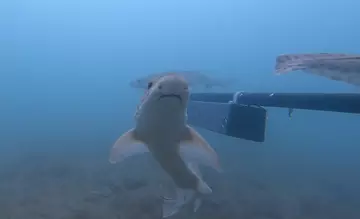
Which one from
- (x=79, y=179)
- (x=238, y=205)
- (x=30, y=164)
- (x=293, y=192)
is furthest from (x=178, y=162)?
(x=30, y=164)

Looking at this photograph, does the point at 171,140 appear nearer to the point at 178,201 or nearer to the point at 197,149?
the point at 197,149

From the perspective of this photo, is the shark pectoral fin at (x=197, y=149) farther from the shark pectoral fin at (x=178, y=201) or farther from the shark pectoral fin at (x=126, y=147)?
the shark pectoral fin at (x=178, y=201)

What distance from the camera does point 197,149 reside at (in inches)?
145

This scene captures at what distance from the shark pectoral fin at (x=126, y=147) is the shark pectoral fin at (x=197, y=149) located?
356mm

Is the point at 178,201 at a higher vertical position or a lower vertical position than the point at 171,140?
lower

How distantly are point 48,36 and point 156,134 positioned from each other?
99798 mm

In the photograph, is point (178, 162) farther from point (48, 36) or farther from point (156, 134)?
point (48, 36)

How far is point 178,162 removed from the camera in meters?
4.00

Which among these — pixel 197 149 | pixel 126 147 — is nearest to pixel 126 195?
pixel 126 147

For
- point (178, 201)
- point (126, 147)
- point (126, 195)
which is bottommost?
point (126, 195)

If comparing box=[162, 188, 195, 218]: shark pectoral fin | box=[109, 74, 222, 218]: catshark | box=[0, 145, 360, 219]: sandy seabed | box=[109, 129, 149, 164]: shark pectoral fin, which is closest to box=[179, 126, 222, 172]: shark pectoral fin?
box=[109, 74, 222, 218]: catshark

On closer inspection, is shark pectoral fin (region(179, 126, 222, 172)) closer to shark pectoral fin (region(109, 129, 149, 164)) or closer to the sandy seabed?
shark pectoral fin (region(109, 129, 149, 164))

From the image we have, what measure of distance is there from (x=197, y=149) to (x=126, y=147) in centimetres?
61

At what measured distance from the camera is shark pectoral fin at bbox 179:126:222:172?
3588 millimetres
